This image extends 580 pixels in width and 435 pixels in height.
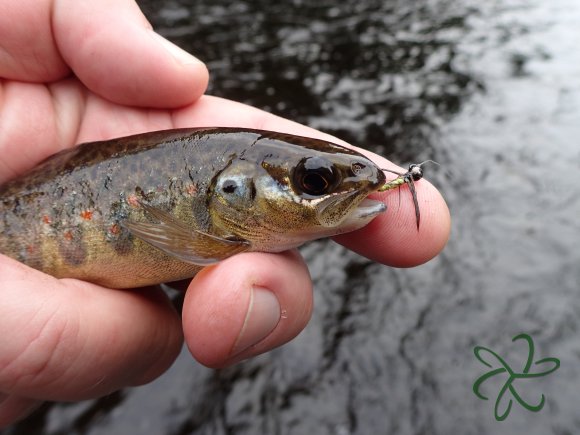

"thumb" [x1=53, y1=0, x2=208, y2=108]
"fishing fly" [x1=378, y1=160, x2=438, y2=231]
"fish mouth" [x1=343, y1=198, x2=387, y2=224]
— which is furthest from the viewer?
"thumb" [x1=53, y1=0, x2=208, y2=108]

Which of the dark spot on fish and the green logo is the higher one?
the dark spot on fish

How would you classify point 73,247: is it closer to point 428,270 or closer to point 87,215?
point 87,215

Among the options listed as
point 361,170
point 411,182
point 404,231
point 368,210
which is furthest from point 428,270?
point 361,170

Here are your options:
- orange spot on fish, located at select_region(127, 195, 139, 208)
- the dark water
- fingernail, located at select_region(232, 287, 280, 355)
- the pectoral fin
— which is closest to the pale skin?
fingernail, located at select_region(232, 287, 280, 355)

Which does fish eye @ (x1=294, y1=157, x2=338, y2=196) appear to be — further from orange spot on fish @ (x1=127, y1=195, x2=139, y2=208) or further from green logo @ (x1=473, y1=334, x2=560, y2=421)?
green logo @ (x1=473, y1=334, x2=560, y2=421)

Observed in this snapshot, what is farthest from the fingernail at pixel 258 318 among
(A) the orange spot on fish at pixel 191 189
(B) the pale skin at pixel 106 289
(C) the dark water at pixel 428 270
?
(C) the dark water at pixel 428 270

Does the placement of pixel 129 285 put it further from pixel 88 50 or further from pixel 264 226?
pixel 88 50

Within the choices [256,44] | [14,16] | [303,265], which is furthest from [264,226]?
[256,44]
